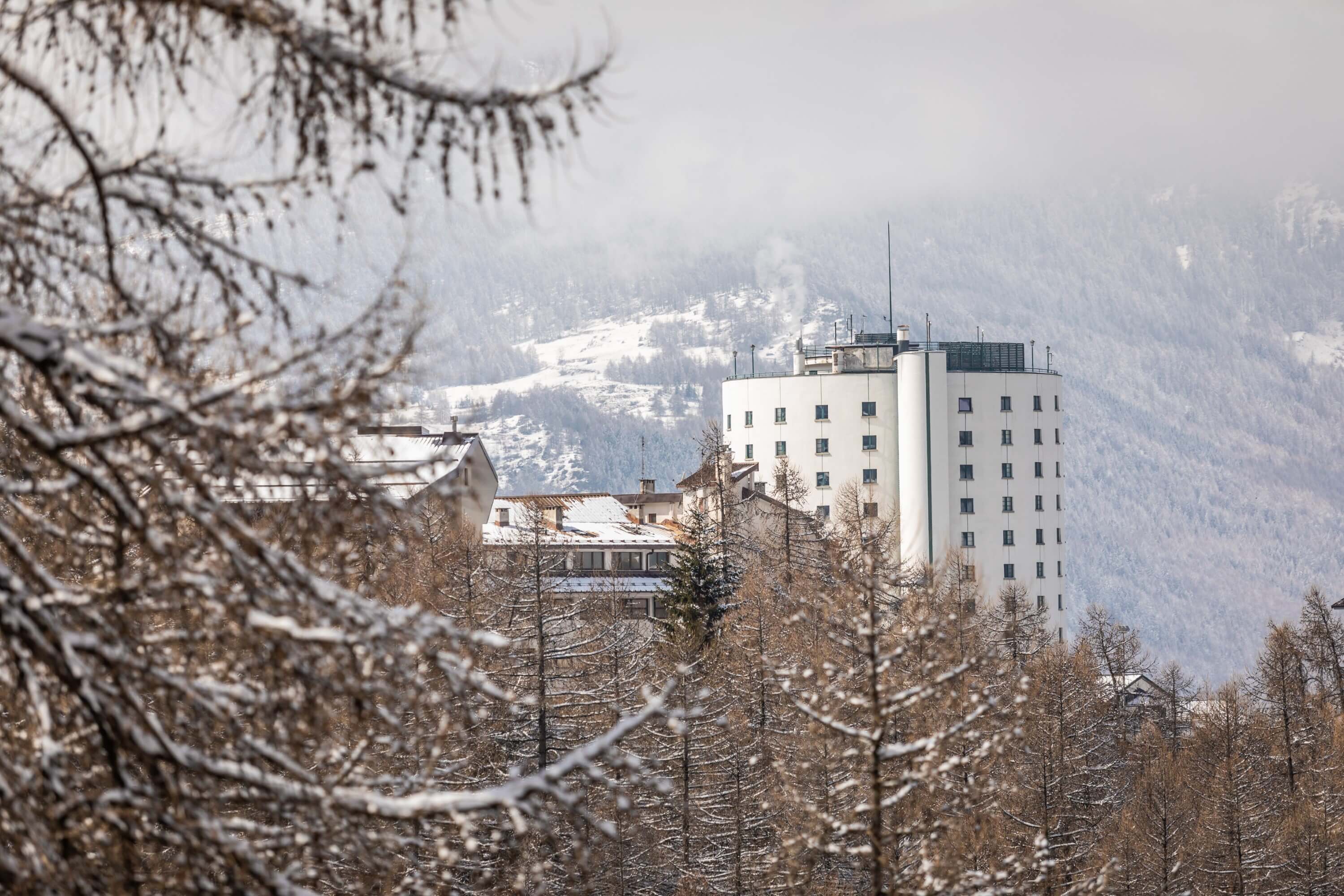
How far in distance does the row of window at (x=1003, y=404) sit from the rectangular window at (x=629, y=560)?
1615 inches

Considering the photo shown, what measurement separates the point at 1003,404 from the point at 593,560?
150ft

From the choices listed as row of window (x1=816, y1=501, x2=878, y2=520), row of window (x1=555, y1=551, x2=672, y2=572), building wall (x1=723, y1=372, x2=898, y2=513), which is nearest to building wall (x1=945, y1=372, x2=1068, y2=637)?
building wall (x1=723, y1=372, x2=898, y2=513)

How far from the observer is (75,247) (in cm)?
645

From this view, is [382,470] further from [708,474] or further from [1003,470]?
[1003,470]

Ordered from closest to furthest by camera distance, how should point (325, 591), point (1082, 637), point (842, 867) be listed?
point (325, 591) → point (842, 867) → point (1082, 637)

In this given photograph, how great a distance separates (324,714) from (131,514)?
935mm

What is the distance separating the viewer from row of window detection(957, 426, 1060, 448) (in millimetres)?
120062

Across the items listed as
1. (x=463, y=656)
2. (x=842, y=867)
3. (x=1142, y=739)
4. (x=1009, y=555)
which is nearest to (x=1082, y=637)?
(x=1142, y=739)

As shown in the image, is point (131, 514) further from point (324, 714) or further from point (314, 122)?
point (314, 122)

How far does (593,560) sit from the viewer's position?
8519cm

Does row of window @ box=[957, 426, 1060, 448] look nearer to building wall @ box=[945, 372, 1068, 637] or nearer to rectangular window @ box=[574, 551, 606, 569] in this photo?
building wall @ box=[945, 372, 1068, 637]

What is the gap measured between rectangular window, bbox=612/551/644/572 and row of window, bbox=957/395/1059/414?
41014mm

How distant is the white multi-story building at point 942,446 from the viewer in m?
119

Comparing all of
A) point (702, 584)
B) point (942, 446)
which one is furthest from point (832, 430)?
point (702, 584)
